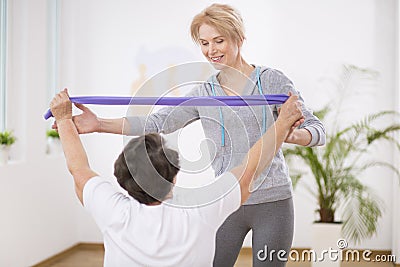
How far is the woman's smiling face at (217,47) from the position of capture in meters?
2.09

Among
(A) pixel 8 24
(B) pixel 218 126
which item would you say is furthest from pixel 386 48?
(B) pixel 218 126

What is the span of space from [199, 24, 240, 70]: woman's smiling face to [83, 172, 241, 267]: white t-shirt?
70cm

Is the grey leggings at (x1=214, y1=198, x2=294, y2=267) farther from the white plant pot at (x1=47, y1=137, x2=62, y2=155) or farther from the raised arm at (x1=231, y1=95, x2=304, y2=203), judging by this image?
the white plant pot at (x1=47, y1=137, x2=62, y2=155)

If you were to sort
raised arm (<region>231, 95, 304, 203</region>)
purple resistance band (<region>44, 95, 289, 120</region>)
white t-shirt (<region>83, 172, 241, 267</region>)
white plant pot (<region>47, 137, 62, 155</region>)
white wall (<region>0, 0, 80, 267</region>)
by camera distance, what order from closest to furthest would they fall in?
white t-shirt (<region>83, 172, 241, 267</region>) → raised arm (<region>231, 95, 304, 203</region>) → purple resistance band (<region>44, 95, 289, 120</region>) → white wall (<region>0, 0, 80, 267</region>) → white plant pot (<region>47, 137, 62, 155</region>)

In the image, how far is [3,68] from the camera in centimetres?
449

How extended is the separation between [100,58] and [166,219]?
4254 millimetres

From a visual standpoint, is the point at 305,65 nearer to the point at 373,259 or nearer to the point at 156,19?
the point at 156,19

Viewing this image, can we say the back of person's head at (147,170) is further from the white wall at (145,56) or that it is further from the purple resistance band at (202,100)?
the white wall at (145,56)

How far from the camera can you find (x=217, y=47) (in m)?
2.11

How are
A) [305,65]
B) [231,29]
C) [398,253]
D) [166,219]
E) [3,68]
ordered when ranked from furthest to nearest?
[305,65] < [398,253] < [3,68] < [231,29] < [166,219]

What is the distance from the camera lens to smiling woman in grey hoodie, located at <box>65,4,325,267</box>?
2.08 m

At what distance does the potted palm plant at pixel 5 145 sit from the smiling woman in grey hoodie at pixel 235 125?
7.80ft

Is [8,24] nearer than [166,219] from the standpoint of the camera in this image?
No

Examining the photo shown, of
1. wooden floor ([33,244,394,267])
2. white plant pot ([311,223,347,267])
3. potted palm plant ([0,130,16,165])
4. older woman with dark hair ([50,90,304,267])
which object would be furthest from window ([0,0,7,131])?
older woman with dark hair ([50,90,304,267])
